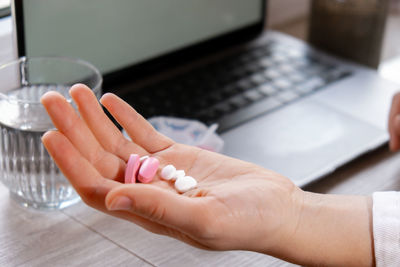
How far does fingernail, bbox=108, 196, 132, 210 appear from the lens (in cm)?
52

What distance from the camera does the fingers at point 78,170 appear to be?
567 millimetres

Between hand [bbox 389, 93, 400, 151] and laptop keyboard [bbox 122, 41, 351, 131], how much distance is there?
185mm

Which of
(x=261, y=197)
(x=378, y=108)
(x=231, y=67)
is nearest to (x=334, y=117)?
(x=378, y=108)

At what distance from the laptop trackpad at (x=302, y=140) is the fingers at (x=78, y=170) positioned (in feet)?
1.01

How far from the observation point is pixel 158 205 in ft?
1.74

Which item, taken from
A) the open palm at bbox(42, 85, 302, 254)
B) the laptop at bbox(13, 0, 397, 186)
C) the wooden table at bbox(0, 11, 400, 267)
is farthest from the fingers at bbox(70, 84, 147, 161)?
the laptop at bbox(13, 0, 397, 186)

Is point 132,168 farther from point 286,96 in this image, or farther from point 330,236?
point 286,96

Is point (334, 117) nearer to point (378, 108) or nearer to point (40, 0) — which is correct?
point (378, 108)

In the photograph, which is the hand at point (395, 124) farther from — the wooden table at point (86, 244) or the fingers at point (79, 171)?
the fingers at point (79, 171)

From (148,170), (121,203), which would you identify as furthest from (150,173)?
(121,203)

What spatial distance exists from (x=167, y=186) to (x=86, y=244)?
0.13 meters

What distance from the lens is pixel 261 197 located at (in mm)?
601

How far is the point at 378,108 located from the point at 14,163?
0.59 meters

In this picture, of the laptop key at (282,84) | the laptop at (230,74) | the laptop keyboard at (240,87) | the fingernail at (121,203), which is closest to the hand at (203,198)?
the fingernail at (121,203)
